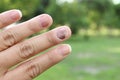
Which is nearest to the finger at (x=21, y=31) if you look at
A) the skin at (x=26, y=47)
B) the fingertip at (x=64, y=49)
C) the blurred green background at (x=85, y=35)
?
Result: the skin at (x=26, y=47)

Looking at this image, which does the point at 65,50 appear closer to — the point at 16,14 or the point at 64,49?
the point at 64,49

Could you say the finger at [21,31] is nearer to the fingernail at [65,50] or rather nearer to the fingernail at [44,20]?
the fingernail at [44,20]

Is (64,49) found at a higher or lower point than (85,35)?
higher

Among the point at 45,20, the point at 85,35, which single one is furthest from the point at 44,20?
the point at 85,35

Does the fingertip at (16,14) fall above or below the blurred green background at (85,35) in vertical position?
above

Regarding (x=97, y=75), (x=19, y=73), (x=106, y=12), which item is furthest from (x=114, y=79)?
(x=106, y=12)

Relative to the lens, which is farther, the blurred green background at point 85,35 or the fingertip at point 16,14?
the blurred green background at point 85,35

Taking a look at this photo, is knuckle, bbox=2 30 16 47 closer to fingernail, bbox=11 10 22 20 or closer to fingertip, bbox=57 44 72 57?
fingernail, bbox=11 10 22 20
